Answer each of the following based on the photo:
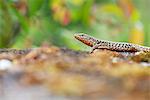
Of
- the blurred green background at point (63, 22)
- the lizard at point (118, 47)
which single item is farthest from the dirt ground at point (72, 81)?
the blurred green background at point (63, 22)

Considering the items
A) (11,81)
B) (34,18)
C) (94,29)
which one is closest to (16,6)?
(34,18)

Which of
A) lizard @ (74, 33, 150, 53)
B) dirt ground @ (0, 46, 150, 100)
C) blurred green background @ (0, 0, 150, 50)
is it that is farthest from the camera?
blurred green background @ (0, 0, 150, 50)

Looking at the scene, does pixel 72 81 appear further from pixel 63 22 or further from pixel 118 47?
pixel 63 22

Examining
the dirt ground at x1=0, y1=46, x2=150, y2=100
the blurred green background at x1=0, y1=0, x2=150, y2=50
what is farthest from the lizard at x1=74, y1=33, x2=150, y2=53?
the blurred green background at x1=0, y1=0, x2=150, y2=50

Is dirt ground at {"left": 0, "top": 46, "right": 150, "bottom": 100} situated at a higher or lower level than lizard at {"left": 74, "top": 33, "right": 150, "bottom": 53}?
lower

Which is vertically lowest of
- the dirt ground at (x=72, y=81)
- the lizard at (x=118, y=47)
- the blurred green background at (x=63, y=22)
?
the dirt ground at (x=72, y=81)

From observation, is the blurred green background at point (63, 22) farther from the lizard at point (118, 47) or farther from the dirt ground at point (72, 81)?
the dirt ground at point (72, 81)

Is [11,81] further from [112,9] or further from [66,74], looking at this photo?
[112,9]

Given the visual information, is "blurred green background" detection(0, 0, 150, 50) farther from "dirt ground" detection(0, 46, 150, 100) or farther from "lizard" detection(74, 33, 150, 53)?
"dirt ground" detection(0, 46, 150, 100)

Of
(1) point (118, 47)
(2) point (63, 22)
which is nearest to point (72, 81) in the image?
(1) point (118, 47)

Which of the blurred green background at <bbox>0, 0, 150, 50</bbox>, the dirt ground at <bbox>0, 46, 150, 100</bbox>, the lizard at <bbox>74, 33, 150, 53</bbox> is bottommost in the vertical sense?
the dirt ground at <bbox>0, 46, 150, 100</bbox>

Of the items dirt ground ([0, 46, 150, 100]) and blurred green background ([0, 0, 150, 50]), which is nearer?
dirt ground ([0, 46, 150, 100])
